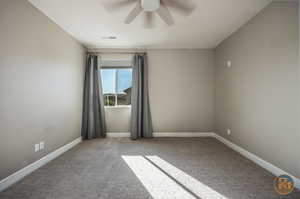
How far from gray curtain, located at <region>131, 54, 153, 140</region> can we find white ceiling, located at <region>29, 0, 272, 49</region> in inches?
19.8

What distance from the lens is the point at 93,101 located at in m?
4.21

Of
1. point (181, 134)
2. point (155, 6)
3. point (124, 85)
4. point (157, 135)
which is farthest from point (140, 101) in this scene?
point (155, 6)

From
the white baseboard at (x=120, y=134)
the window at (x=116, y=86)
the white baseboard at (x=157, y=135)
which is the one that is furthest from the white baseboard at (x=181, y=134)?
the window at (x=116, y=86)

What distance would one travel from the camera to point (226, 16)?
2.66 metres

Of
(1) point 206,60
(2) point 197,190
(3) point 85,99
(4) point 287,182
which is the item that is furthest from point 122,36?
(4) point 287,182

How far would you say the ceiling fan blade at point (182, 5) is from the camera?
7.03 ft

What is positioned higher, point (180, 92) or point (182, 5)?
A: point (182, 5)

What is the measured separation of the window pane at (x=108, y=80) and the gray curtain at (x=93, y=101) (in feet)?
0.98

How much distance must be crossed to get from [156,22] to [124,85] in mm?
2132

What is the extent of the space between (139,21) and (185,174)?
2.65 meters

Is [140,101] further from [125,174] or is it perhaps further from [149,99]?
[125,174]

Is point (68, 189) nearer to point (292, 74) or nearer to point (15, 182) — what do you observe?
point (15, 182)

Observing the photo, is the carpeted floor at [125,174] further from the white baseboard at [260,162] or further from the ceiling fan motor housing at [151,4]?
the ceiling fan motor housing at [151,4]

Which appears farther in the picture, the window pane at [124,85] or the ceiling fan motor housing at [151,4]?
the window pane at [124,85]
